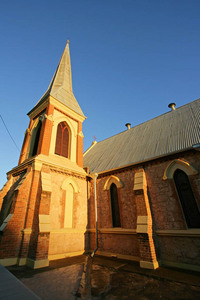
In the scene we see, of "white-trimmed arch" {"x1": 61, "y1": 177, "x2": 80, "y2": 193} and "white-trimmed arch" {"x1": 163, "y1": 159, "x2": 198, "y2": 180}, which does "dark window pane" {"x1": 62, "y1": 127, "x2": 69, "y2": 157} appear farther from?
"white-trimmed arch" {"x1": 163, "y1": 159, "x2": 198, "y2": 180}

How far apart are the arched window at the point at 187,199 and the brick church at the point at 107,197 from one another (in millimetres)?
47

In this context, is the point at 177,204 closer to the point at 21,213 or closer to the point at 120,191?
the point at 120,191

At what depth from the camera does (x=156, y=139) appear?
11.8 m

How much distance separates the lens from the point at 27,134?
47.0ft

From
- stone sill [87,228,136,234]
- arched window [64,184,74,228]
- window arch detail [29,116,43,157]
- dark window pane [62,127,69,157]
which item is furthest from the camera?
window arch detail [29,116,43,157]

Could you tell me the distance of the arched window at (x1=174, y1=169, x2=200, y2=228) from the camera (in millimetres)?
7836

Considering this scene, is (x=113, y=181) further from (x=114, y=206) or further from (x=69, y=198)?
(x=69, y=198)

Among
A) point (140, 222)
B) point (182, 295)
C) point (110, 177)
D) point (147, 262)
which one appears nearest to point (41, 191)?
point (110, 177)

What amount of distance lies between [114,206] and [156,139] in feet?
20.0

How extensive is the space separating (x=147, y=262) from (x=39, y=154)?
916 centimetres

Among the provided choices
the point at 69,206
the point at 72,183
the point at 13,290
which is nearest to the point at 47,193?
Result: the point at 69,206

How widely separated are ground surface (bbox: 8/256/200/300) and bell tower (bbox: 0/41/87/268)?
4.47 feet

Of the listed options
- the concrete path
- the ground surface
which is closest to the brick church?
the ground surface

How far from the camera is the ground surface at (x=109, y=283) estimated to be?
4508 mm
